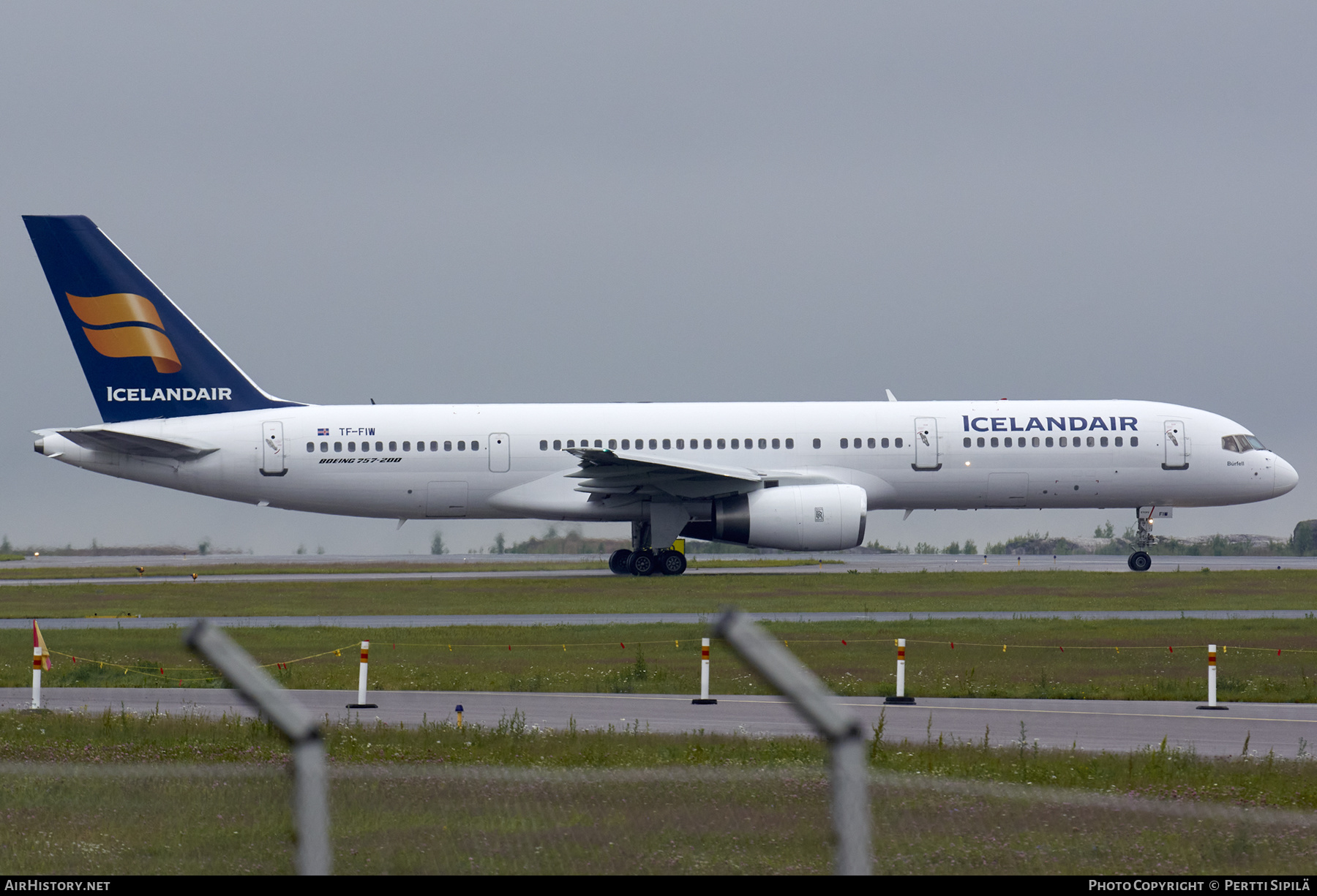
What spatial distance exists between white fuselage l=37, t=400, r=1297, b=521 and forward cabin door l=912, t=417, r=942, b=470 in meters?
0.04

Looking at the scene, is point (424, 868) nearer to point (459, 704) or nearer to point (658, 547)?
point (459, 704)

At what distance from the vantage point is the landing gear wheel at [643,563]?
133 ft

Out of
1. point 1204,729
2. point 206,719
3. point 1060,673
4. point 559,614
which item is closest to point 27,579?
point 559,614

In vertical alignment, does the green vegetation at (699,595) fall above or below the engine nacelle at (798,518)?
below

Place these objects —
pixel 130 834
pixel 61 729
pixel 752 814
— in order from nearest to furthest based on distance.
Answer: pixel 752 814 < pixel 130 834 < pixel 61 729

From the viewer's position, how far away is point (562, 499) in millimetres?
40406

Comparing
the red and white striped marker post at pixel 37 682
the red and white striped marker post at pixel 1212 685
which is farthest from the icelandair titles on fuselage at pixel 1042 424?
the red and white striped marker post at pixel 37 682

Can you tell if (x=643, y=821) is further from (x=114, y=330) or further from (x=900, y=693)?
(x=114, y=330)

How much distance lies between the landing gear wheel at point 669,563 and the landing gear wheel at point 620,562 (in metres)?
1.77

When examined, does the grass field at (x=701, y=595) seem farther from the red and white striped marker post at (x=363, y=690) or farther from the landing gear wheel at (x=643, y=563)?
the red and white striped marker post at (x=363, y=690)

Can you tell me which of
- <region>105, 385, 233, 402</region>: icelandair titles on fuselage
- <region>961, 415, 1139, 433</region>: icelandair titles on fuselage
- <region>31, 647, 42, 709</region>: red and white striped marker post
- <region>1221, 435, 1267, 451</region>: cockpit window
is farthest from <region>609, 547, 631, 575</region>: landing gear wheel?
<region>31, 647, 42, 709</region>: red and white striped marker post

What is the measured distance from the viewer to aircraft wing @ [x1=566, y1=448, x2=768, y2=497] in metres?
37.5

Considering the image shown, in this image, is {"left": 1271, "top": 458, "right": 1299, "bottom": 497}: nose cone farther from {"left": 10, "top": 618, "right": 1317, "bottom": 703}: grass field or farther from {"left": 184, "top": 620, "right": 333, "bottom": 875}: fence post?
{"left": 184, "top": 620, "right": 333, "bottom": 875}: fence post
